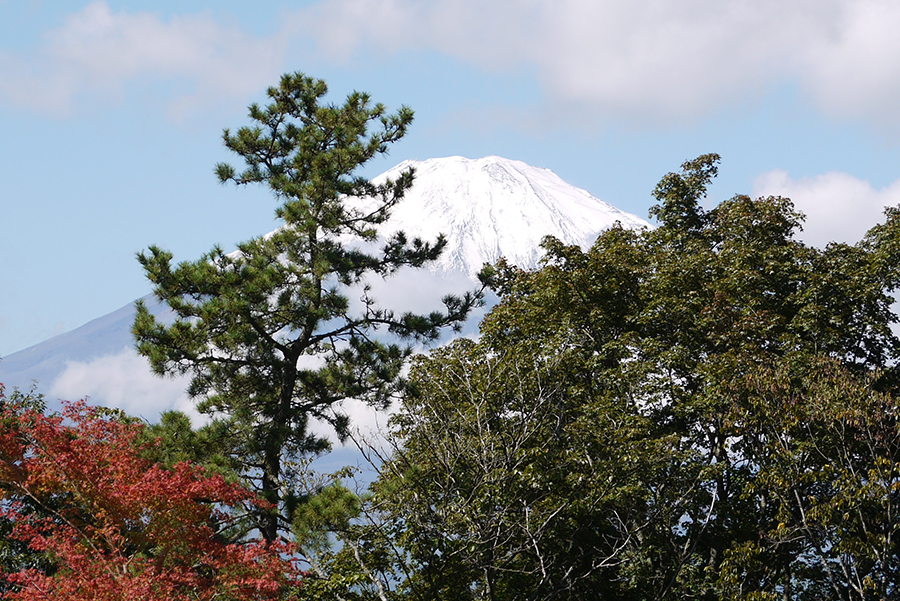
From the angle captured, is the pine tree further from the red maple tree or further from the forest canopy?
the red maple tree

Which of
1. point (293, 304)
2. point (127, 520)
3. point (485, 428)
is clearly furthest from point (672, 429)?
point (127, 520)

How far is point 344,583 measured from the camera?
11875 millimetres

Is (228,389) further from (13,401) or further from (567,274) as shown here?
(567,274)

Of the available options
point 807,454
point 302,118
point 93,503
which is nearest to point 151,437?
point 93,503

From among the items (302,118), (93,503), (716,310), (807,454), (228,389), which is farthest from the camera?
(302,118)

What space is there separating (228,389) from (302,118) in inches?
214

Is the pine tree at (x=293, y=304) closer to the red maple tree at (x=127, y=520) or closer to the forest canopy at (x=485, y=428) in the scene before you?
the forest canopy at (x=485, y=428)

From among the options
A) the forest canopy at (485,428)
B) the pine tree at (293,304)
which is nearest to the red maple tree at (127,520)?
the forest canopy at (485,428)

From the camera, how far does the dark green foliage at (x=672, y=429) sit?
34.3 feet

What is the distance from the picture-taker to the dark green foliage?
1045 cm

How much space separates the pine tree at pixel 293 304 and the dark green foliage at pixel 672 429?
1.33 m

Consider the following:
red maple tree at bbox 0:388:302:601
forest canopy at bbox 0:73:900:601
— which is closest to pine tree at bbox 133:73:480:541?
forest canopy at bbox 0:73:900:601

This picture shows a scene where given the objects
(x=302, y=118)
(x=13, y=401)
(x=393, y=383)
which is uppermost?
(x=302, y=118)

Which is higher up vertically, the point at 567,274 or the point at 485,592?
the point at 567,274
